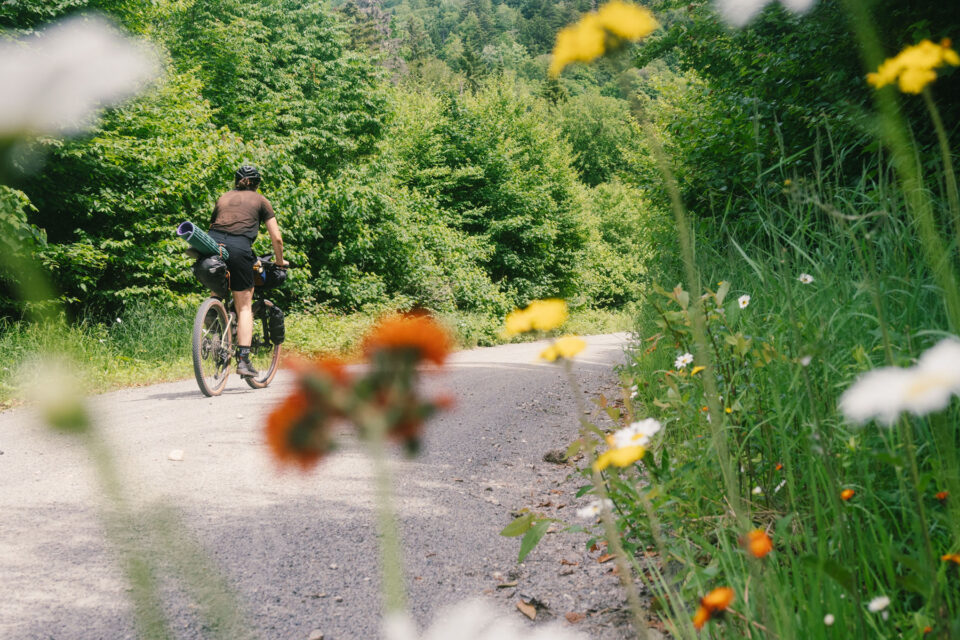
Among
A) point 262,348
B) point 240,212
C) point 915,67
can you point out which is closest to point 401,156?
point 262,348

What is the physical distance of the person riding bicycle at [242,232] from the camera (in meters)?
4.05

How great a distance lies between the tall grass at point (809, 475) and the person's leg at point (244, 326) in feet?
9.57

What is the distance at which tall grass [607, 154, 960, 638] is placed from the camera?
0.97 metres

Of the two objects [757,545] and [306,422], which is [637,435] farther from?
[306,422]

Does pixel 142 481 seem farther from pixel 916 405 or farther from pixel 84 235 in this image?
pixel 84 235

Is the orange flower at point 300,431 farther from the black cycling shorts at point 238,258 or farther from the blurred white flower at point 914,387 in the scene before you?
the black cycling shorts at point 238,258

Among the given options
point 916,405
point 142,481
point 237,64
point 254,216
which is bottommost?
point 142,481

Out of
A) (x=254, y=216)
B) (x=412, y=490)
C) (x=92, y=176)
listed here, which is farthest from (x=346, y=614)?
(x=92, y=176)

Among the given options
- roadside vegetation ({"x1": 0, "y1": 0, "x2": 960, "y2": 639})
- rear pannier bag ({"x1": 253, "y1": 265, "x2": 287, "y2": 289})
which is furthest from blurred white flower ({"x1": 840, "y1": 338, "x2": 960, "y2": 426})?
rear pannier bag ({"x1": 253, "y1": 265, "x2": 287, "y2": 289})

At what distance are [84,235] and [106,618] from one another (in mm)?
7591

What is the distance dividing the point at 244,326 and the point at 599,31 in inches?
159

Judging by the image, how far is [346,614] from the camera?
62.4 inches

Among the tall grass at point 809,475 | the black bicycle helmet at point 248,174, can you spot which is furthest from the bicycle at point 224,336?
the tall grass at point 809,475

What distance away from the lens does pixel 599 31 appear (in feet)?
2.04
